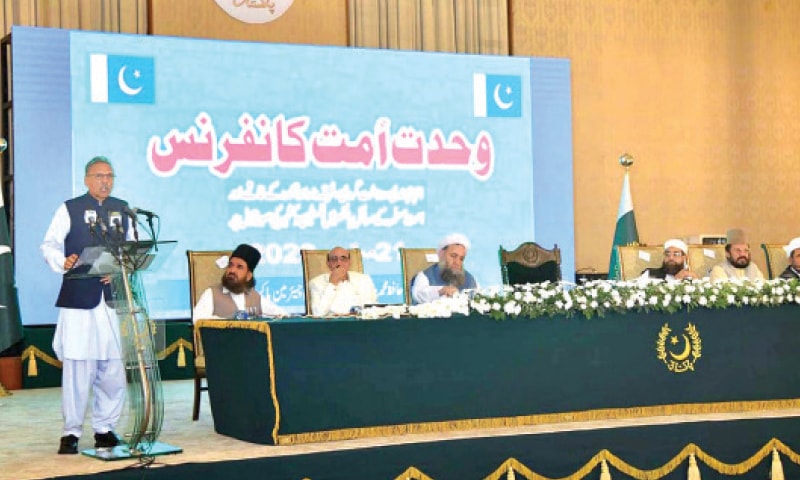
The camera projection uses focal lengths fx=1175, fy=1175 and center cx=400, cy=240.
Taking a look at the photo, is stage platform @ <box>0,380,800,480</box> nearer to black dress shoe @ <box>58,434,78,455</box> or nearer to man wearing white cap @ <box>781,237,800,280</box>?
black dress shoe @ <box>58,434,78,455</box>

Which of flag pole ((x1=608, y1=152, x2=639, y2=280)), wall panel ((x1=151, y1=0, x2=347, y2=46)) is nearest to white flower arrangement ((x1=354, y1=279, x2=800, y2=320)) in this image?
flag pole ((x1=608, y1=152, x2=639, y2=280))

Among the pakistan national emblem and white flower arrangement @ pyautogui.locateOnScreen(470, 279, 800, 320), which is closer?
white flower arrangement @ pyautogui.locateOnScreen(470, 279, 800, 320)

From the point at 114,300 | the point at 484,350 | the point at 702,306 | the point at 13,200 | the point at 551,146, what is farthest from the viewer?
the point at 551,146

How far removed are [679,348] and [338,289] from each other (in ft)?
7.06

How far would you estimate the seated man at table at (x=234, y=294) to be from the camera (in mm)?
6285

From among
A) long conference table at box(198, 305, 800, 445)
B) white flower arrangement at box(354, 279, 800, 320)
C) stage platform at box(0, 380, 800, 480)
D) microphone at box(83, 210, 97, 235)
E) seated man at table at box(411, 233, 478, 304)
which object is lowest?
stage platform at box(0, 380, 800, 480)

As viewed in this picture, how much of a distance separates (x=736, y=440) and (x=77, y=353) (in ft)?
9.85

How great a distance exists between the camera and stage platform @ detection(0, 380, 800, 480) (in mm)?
4594

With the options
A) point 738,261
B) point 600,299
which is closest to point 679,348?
point 600,299

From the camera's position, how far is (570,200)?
1024 cm

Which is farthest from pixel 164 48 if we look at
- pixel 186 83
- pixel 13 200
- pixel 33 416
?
pixel 33 416

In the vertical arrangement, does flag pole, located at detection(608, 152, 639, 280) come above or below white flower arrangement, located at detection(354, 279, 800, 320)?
above

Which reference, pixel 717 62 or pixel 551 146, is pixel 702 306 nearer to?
pixel 551 146

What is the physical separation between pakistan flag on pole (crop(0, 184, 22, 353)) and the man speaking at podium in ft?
10.2
